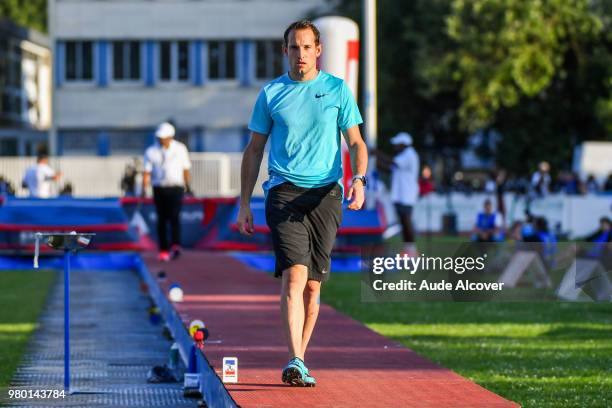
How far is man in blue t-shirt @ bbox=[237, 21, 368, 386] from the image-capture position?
7836mm

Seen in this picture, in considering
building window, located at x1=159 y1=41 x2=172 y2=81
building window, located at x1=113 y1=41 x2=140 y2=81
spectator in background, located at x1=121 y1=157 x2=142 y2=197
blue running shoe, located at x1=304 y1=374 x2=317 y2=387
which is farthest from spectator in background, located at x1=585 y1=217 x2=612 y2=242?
building window, located at x1=113 y1=41 x2=140 y2=81

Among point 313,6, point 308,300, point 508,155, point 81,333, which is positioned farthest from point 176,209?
point 313,6

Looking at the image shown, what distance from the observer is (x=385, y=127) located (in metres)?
54.8

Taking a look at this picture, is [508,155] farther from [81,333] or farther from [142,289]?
[81,333]

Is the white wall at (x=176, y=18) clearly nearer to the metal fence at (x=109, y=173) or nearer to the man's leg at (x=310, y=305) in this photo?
the metal fence at (x=109, y=173)

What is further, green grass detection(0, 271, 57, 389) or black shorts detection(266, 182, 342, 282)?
green grass detection(0, 271, 57, 389)

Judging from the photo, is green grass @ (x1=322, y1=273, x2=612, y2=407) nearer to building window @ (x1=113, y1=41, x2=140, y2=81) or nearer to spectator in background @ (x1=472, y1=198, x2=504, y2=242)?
spectator in background @ (x1=472, y1=198, x2=504, y2=242)

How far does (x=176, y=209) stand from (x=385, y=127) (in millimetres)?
36705

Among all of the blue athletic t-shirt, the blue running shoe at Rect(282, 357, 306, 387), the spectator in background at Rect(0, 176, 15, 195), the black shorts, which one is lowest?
the spectator in background at Rect(0, 176, 15, 195)

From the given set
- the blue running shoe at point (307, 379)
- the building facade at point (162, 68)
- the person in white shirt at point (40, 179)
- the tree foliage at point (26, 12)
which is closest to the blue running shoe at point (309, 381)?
the blue running shoe at point (307, 379)

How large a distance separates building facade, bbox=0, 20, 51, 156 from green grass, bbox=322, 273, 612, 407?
46767mm

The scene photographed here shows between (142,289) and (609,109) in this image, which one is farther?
(609,109)

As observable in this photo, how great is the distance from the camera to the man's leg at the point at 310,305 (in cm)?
805

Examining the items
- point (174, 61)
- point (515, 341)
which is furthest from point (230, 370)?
point (174, 61)
